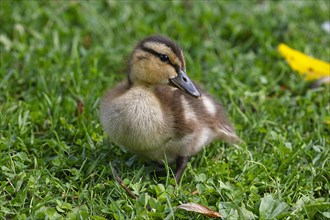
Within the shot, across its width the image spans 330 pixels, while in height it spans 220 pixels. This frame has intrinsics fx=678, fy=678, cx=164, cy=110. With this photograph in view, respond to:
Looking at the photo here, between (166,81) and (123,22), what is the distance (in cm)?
191

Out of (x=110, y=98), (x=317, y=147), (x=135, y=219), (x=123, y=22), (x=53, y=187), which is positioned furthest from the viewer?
(x=123, y=22)

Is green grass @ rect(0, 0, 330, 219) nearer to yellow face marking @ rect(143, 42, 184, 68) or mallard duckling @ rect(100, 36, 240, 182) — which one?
mallard duckling @ rect(100, 36, 240, 182)

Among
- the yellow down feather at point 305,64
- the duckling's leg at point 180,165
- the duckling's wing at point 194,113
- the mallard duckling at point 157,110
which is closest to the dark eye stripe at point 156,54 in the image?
the mallard duckling at point 157,110

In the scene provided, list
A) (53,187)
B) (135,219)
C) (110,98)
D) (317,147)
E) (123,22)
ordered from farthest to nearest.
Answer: (123,22)
(317,147)
(110,98)
(53,187)
(135,219)

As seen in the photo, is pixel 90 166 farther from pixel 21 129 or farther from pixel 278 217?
pixel 278 217

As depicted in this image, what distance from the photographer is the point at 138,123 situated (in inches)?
133

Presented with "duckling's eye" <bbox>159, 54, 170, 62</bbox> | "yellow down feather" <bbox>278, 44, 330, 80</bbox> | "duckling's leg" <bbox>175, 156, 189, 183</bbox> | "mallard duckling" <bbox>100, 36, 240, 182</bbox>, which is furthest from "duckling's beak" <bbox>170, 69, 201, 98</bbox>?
"yellow down feather" <bbox>278, 44, 330, 80</bbox>

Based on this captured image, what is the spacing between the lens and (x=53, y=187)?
3.33m

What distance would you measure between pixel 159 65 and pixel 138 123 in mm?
327

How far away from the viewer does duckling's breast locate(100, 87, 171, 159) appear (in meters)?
3.39

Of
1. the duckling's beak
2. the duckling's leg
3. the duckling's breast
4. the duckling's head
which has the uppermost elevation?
the duckling's head

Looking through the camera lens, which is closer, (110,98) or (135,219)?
(135,219)


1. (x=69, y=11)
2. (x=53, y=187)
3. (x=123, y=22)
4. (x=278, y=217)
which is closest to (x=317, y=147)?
(x=278, y=217)

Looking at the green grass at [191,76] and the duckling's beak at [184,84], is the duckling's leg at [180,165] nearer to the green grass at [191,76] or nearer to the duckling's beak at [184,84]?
the green grass at [191,76]
